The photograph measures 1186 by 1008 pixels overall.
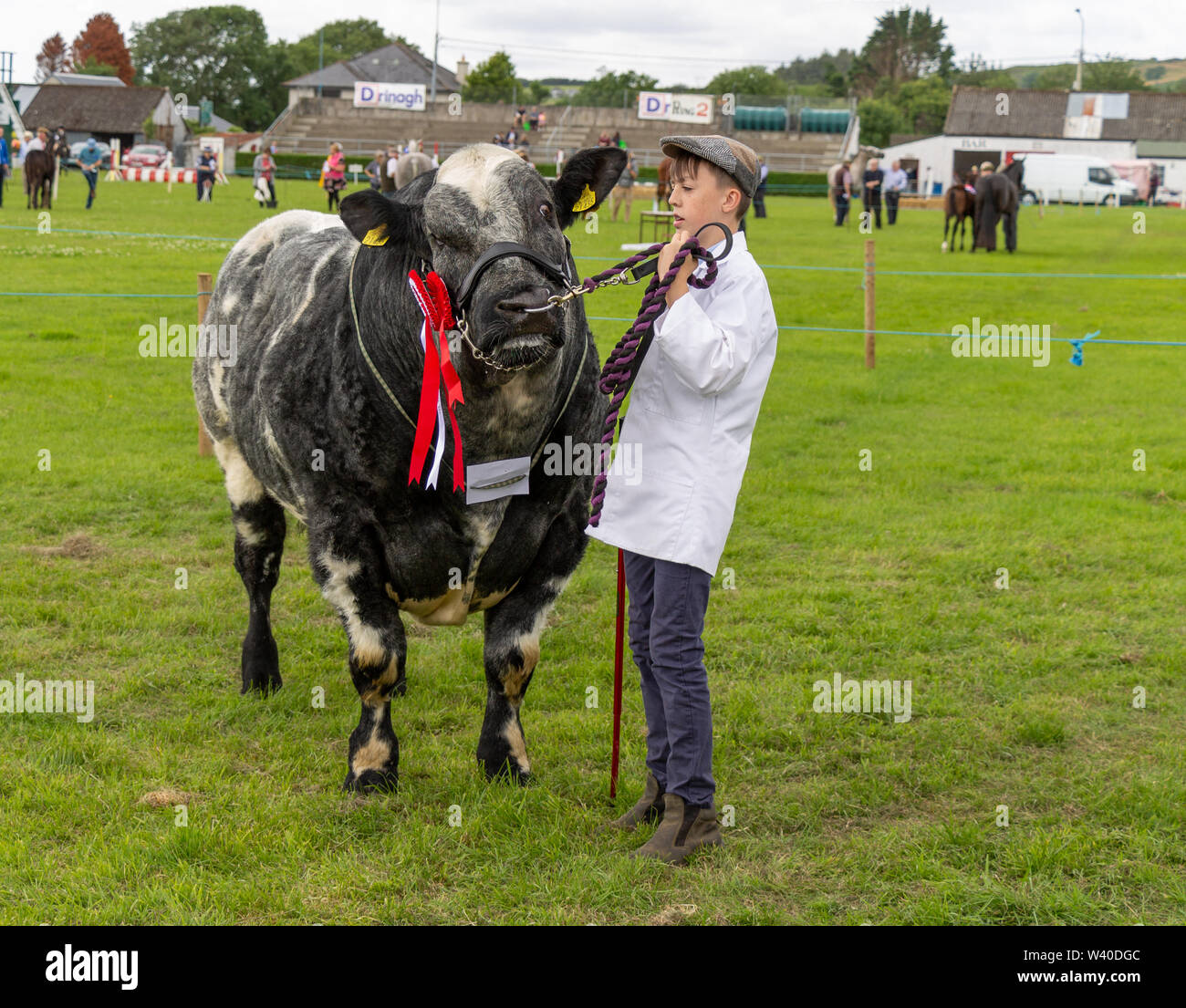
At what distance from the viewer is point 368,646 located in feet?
13.9

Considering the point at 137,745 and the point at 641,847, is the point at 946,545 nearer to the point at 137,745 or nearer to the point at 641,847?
the point at 641,847

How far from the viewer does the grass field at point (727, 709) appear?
3.69m

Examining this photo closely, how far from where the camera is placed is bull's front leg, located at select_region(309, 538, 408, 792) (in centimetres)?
417

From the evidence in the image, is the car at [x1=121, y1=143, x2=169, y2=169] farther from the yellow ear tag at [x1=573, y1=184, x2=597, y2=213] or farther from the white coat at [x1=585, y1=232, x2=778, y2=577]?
the white coat at [x1=585, y1=232, x2=778, y2=577]

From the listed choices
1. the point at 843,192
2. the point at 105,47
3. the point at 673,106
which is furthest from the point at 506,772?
the point at 105,47

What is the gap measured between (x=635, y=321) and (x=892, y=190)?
110 ft

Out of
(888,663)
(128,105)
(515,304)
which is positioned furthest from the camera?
(128,105)

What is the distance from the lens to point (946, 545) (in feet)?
24.9

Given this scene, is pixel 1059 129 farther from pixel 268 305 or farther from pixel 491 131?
pixel 268 305

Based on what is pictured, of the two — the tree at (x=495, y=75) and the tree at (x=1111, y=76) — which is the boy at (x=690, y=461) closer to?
the tree at (x=495, y=75)

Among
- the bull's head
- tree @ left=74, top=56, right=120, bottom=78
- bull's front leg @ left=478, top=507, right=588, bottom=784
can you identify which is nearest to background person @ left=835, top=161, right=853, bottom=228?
bull's front leg @ left=478, top=507, right=588, bottom=784

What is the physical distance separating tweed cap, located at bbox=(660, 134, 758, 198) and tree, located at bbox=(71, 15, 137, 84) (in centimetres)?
12951
